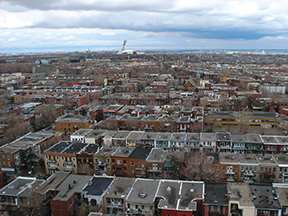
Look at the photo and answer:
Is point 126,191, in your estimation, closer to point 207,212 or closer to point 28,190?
point 207,212

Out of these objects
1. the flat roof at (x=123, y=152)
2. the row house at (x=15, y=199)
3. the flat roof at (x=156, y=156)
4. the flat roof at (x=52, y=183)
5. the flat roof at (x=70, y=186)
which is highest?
the flat roof at (x=123, y=152)

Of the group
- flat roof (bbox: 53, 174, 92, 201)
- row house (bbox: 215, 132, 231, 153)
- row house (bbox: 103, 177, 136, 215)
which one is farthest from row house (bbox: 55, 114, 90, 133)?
row house (bbox: 215, 132, 231, 153)

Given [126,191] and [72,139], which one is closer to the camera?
[126,191]

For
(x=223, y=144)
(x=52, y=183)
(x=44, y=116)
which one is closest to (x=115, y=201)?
(x=52, y=183)

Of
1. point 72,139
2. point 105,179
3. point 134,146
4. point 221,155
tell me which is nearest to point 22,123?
point 72,139

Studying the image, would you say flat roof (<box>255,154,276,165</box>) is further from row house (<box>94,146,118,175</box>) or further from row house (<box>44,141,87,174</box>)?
row house (<box>44,141,87,174</box>)

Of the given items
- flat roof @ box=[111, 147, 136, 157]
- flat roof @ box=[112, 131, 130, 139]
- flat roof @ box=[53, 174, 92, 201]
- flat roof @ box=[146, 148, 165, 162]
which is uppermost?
flat roof @ box=[112, 131, 130, 139]

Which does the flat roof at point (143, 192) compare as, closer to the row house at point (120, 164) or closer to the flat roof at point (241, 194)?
the row house at point (120, 164)

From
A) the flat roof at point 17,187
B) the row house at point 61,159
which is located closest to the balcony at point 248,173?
the row house at point 61,159
